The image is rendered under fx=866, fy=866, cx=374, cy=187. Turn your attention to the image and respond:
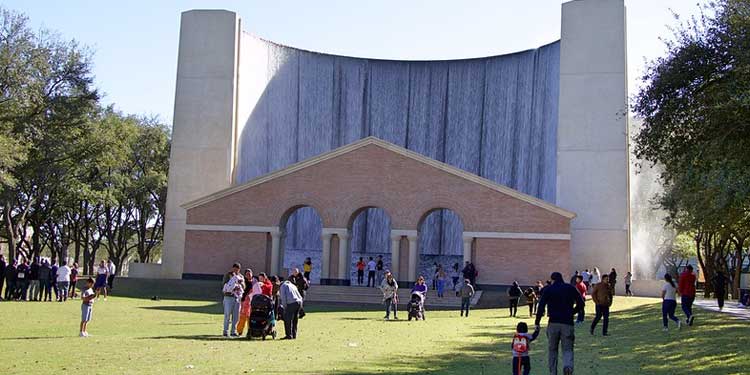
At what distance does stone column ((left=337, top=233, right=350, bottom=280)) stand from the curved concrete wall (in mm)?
12040

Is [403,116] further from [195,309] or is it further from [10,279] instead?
[10,279]

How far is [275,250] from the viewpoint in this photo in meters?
45.0

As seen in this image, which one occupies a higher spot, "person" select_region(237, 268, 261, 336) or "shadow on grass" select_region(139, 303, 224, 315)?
"person" select_region(237, 268, 261, 336)

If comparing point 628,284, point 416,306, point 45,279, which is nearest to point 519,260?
point 628,284

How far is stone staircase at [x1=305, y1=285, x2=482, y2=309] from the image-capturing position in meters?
38.5

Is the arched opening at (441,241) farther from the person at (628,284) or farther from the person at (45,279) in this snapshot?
the person at (45,279)

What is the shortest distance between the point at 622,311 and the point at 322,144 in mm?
28469

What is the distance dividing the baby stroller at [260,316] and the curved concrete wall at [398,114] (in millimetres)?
34472

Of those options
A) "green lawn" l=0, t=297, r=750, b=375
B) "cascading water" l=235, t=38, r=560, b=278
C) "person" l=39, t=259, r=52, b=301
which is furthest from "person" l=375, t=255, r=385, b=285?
"person" l=39, t=259, r=52, b=301

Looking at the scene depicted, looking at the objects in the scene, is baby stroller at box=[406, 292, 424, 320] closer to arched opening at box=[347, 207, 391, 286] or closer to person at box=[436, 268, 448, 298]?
person at box=[436, 268, 448, 298]

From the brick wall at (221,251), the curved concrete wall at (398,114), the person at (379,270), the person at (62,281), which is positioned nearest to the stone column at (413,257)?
the person at (379,270)

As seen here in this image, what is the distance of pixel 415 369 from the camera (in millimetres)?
14781

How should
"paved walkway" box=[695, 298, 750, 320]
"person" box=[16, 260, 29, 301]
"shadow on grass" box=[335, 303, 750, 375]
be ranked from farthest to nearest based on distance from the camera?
1. "person" box=[16, 260, 29, 301]
2. "paved walkway" box=[695, 298, 750, 320]
3. "shadow on grass" box=[335, 303, 750, 375]

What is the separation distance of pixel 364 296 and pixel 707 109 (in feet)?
73.3
